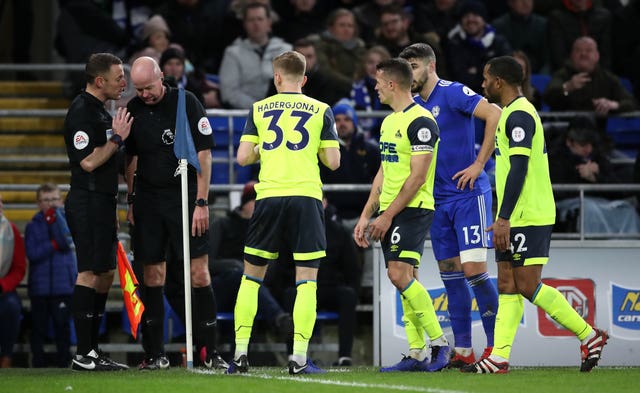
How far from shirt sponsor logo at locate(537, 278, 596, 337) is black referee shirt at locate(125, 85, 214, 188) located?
3.50 m

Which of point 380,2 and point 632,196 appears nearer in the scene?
point 632,196

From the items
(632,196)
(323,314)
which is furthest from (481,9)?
(323,314)

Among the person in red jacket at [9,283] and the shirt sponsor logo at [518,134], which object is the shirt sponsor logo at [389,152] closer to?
the shirt sponsor logo at [518,134]

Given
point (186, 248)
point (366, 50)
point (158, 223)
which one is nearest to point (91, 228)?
point (158, 223)

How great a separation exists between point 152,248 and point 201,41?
6.80 meters

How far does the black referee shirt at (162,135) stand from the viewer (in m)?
9.62

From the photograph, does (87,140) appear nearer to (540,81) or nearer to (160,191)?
(160,191)

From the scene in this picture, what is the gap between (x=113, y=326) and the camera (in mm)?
13148

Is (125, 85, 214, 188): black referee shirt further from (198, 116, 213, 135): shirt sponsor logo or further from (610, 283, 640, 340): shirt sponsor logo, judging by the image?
(610, 283, 640, 340): shirt sponsor logo

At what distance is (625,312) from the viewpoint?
1130cm

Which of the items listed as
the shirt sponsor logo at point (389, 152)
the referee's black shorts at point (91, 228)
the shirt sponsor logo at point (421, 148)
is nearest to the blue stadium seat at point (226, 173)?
the referee's black shorts at point (91, 228)

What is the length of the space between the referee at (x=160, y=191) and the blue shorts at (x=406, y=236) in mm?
1405

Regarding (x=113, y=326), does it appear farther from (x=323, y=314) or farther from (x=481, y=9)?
(x=481, y=9)

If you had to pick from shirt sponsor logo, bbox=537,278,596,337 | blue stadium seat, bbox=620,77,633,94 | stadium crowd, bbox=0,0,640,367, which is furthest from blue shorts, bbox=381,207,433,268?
blue stadium seat, bbox=620,77,633,94
